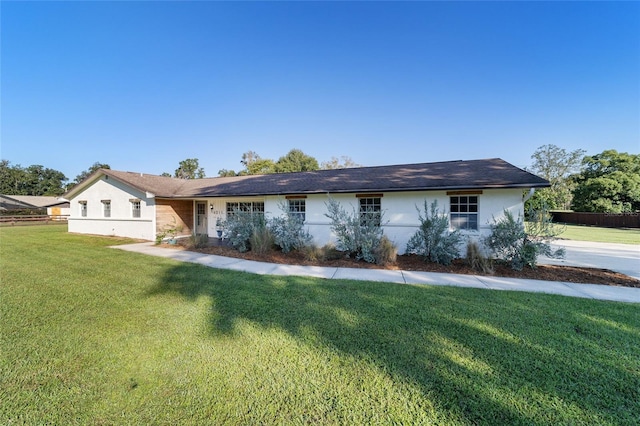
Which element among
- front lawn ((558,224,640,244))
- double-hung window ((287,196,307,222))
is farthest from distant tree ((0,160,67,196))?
front lawn ((558,224,640,244))

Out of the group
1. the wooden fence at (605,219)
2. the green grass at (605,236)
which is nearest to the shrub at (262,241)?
the green grass at (605,236)

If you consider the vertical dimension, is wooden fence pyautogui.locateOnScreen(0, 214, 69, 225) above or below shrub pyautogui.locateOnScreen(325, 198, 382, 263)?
above

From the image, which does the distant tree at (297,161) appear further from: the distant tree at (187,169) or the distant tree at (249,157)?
the distant tree at (187,169)

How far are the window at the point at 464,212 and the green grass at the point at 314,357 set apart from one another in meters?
4.84

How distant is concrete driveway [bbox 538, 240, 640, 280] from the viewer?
782 cm

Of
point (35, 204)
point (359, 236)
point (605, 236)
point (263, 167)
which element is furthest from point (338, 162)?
point (35, 204)

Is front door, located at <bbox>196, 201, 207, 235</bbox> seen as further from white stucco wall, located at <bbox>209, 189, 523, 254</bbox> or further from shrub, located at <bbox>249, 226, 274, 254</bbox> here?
shrub, located at <bbox>249, 226, 274, 254</bbox>

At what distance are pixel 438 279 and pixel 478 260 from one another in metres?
2.05

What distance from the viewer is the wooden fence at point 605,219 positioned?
2357cm

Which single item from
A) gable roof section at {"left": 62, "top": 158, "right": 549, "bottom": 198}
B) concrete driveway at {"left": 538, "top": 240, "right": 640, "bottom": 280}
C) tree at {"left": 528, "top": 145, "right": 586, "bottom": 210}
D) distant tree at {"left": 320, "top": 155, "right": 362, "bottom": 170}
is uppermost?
distant tree at {"left": 320, "top": 155, "right": 362, "bottom": 170}

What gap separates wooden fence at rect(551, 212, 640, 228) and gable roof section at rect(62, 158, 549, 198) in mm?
17663

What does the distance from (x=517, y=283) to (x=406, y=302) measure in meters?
3.67

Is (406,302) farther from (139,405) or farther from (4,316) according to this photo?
(4,316)

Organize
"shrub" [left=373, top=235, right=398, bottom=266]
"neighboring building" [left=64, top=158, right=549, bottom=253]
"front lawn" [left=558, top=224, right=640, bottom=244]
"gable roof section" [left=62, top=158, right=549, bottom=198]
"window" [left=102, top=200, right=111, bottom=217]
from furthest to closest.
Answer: "window" [left=102, top=200, right=111, bottom=217] < "front lawn" [left=558, top=224, right=640, bottom=244] < "neighboring building" [left=64, top=158, right=549, bottom=253] < "gable roof section" [left=62, top=158, right=549, bottom=198] < "shrub" [left=373, top=235, right=398, bottom=266]
